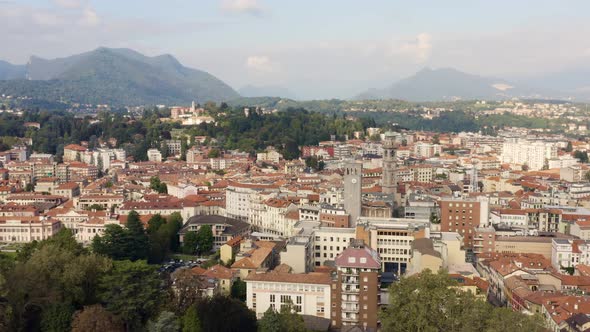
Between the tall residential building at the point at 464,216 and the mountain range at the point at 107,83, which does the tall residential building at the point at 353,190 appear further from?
the mountain range at the point at 107,83

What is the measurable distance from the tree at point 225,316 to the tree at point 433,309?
2.91m

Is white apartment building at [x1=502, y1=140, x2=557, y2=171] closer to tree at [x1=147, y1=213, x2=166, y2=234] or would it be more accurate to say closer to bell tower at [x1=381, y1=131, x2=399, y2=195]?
bell tower at [x1=381, y1=131, x2=399, y2=195]

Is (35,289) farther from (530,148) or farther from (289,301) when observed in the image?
(530,148)

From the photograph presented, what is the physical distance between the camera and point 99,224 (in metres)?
24.3

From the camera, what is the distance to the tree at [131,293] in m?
15.2

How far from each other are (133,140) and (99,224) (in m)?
26.4

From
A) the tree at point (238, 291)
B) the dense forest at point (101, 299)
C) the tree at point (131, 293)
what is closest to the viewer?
the dense forest at point (101, 299)

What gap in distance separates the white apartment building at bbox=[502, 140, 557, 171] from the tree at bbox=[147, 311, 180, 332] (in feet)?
123

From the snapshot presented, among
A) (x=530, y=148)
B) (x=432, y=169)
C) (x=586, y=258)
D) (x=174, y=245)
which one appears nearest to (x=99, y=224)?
(x=174, y=245)

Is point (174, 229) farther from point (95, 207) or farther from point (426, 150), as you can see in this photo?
point (426, 150)

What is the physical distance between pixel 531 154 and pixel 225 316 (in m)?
38.4

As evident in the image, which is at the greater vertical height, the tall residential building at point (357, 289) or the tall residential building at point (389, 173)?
the tall residential building at point (389, 173)

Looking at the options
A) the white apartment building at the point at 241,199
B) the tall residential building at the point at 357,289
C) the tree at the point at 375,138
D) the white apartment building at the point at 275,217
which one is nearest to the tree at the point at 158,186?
the white apartment building at the point at 241,199

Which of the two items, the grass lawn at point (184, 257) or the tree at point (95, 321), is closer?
the tree at point (95, 321)
